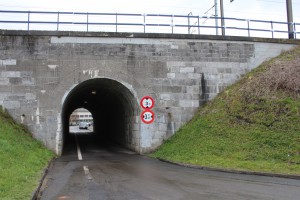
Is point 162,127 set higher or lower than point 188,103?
lower

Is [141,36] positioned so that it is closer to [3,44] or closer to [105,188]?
[3,44]

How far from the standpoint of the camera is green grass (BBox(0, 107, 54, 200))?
7258 millimetres

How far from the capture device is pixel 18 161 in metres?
10.8

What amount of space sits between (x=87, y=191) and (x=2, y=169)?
2849 mm

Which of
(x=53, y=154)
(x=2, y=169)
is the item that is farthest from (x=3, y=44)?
(x=2, y=169)

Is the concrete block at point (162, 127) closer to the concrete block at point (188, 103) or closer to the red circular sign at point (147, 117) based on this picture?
the red circular sign at point (147, 117)

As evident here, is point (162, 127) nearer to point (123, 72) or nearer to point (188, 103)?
point (188, 103)

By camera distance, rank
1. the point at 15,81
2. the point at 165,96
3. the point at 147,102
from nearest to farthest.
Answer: the point at 15,81, the point at 147,102, the point at 165,96

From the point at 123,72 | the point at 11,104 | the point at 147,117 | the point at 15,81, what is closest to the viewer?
the point at 11,104

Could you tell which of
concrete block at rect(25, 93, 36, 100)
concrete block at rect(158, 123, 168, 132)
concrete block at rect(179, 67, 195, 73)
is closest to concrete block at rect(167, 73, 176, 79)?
concrete block at rect(179, 67, 195, 73)

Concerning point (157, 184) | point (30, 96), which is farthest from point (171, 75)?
point (157, 184)

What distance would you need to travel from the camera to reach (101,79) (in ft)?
→ 55.9

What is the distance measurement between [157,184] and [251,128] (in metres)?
6.85

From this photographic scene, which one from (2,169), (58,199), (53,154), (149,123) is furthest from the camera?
(149,123)
